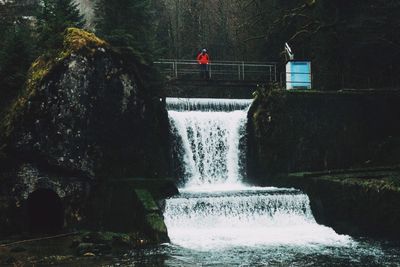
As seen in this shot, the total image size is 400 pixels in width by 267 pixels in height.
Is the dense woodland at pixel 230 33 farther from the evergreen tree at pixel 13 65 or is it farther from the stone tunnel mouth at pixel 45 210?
the stone tunnel mouth at pixel 45 210

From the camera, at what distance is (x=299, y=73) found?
67.7 feet

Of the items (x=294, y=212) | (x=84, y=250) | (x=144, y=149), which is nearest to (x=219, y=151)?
(x=144, y=149)

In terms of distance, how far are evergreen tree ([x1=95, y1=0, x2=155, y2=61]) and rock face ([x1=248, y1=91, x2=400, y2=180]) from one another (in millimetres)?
5562

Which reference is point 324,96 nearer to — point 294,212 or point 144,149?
point 294,212

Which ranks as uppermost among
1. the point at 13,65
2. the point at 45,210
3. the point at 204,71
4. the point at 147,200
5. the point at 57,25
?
the point at 57,25

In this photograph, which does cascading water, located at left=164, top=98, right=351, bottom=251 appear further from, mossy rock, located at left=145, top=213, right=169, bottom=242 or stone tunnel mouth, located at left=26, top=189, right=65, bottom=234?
stone tunnel mouth, located at left=26, top=189, right=65, bottom=234

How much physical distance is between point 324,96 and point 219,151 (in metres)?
4.83

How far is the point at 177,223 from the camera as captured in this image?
1357cm

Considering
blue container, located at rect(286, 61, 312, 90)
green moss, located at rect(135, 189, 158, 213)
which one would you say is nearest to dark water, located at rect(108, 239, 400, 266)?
green moss, located at rect(135, 189, 158, 213)

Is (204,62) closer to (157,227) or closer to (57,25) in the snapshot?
(57,25)

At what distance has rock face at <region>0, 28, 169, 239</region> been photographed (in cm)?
1425

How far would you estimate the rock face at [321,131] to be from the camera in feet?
62.1

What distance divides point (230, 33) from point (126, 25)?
14.9 m

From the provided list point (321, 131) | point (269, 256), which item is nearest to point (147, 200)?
point (269, 256)
